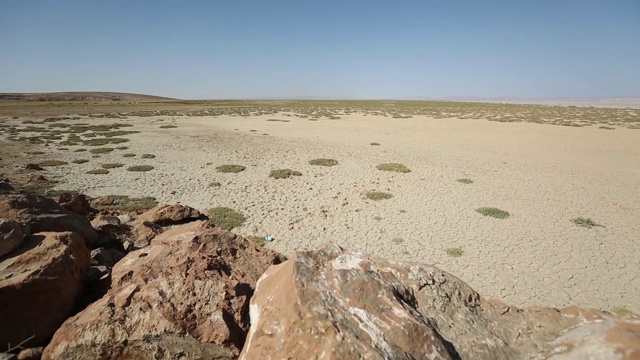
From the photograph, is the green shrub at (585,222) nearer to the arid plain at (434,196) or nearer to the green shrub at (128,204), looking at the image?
the arid plain at (434,196)

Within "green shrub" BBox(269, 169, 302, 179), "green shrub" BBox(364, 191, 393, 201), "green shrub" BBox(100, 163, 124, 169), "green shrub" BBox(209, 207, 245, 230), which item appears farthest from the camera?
"green shrub" BBox(100, 163, 124, 169)

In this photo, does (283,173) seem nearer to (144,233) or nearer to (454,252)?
(144,233)

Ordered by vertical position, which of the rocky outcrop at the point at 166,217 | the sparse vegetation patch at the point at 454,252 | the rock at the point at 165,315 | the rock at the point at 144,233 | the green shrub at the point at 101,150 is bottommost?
the sparse vegetation patch at the point at 454,252

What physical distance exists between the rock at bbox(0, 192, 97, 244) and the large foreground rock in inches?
203

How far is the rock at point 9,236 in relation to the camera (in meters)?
4.53

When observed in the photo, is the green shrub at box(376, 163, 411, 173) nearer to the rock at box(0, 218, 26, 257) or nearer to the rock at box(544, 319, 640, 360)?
the rock at box(544, 319, 640, 360)

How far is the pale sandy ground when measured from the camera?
9.40 metres

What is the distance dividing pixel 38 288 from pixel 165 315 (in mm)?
1851

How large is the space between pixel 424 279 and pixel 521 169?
2123 cm

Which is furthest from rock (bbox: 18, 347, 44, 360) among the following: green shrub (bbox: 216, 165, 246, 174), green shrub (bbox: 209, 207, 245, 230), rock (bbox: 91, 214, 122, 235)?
green shrub (bbox: 216, 165, 246, 174)

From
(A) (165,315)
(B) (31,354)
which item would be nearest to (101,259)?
(B) (31,354)

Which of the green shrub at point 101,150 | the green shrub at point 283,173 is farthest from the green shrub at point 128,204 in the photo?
the green shrub at point 101,150

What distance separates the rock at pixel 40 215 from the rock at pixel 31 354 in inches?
121

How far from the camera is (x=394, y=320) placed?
3135 mm
